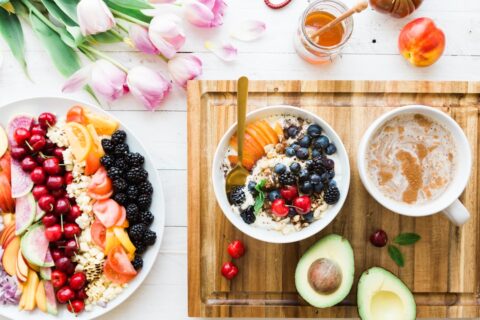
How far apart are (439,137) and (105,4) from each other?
836 millimetres

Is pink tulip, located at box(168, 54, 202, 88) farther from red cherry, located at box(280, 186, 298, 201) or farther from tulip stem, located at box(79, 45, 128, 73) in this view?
red cherry, located at box(280, 186, 298, 201)

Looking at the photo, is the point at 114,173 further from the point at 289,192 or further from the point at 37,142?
the point at 289,192

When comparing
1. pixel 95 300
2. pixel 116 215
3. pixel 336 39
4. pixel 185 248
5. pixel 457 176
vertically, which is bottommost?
pixel 95 300

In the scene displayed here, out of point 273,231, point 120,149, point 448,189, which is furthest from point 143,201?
point 448,189

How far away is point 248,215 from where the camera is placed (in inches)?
45.5

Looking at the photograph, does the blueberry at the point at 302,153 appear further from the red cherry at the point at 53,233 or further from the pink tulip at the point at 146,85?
the red cherry at the point at 53,233

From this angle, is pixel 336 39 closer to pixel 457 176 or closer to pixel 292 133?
pixel 292 133

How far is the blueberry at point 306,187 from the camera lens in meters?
1.14

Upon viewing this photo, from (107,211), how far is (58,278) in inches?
8.1

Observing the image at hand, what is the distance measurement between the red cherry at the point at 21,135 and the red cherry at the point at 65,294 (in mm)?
371

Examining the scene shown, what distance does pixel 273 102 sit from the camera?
1279mm

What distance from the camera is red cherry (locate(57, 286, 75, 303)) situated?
130 centimetres

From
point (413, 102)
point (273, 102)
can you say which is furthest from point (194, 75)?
point (413, 102)

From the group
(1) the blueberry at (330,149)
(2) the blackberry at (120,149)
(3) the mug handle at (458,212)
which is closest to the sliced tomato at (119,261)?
(2) the blackberry at (120,149)
